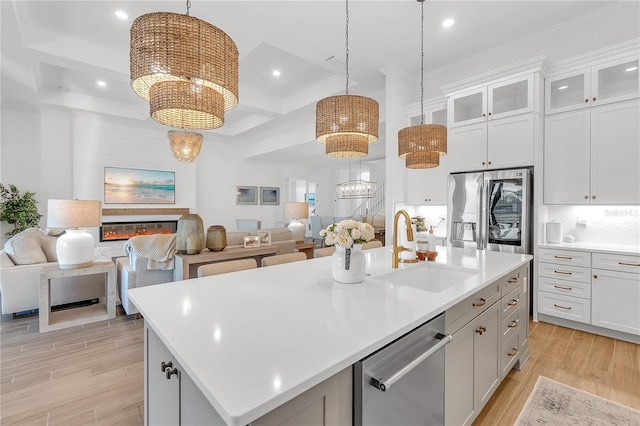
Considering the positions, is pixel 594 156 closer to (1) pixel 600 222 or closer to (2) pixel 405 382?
(1) pixel 600 222

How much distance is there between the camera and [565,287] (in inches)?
125

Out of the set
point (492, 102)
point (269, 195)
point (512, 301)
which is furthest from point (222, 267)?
point (269, 195)

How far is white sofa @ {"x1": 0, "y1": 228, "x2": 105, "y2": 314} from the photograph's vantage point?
10.5 feet

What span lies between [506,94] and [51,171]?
27.3 ft

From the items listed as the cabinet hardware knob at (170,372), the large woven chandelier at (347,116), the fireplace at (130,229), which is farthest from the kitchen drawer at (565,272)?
the fireplace at (130,229)

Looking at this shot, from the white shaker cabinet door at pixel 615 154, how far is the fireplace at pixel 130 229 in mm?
7227

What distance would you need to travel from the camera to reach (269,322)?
113 cm

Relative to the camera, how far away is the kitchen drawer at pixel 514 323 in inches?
80.4

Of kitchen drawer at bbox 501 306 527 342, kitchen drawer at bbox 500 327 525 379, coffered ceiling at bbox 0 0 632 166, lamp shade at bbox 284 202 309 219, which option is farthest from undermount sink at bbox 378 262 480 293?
lamp shade at bbox 284 202 309 219

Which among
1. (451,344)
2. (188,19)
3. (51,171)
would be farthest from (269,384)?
(51,171)

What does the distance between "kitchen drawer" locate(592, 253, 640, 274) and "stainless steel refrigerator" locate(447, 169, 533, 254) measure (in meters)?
0.57

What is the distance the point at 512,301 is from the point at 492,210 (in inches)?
65.4

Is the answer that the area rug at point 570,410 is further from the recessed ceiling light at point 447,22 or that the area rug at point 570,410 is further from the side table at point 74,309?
the side table at point 74,309

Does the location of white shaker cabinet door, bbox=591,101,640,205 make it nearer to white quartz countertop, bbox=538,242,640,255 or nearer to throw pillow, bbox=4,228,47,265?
white quartz countertop, bbox=538,242,640,255
